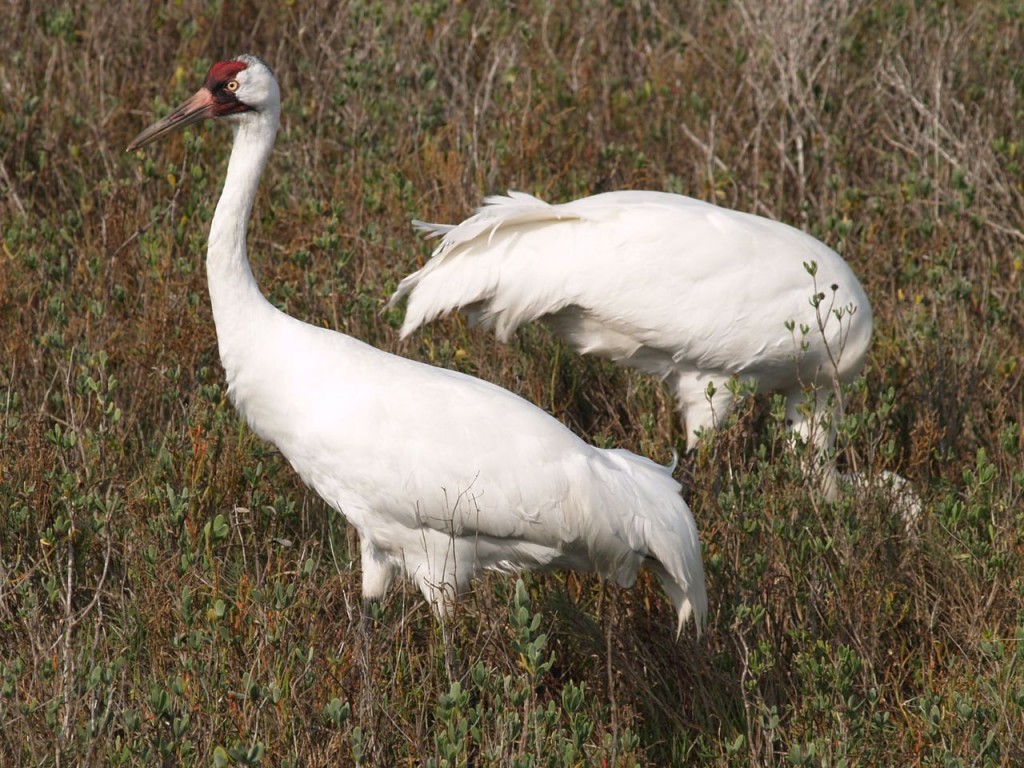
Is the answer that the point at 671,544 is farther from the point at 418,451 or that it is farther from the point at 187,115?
the point at 187,115

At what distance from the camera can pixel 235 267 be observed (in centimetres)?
376

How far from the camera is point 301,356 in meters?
3.76

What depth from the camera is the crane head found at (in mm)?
3869

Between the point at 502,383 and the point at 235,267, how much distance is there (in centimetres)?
145

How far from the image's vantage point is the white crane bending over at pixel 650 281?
4766 millimetres

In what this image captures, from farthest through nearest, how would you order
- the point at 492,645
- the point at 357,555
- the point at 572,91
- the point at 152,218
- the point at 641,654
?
1. the point at 572,91
2. the point at 152,218
3. the point at 357,555
4. the point at 641,654
5. the point at 492,645

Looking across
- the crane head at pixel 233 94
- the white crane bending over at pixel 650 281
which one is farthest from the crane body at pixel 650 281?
the crane head at pixel 233 94

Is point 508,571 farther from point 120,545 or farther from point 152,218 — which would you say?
point 152,218

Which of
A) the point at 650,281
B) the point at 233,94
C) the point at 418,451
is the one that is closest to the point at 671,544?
the point at 418,451

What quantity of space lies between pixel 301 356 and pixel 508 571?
0.84 metres

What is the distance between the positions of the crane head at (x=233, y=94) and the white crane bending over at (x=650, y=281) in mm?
946

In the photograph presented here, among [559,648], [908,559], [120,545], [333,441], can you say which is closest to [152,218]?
[120,545]

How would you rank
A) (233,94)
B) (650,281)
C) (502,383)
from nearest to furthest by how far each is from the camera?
A: 1. (233,94)
2. (650,281)
3. (502,383)

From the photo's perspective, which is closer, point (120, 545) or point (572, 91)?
point (120, 545)
